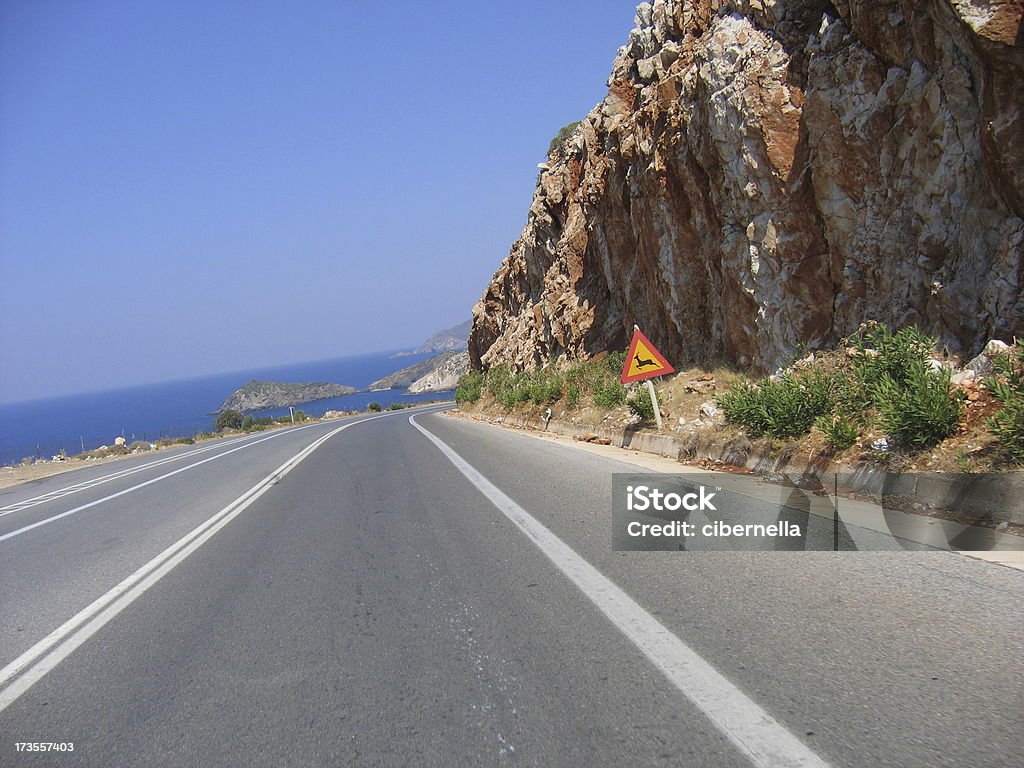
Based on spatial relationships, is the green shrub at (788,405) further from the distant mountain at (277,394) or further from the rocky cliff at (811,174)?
the distant mountain at (277,394)

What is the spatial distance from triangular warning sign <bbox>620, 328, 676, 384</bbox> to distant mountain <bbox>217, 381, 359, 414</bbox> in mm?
145980

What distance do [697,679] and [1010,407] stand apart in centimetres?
419

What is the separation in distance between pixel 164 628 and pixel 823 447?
22.7 ft

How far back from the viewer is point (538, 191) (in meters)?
36.3

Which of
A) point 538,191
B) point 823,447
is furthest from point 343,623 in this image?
→ point 538,191

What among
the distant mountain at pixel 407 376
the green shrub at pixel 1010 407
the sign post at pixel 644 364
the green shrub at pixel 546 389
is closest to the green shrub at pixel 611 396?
the sign post at pixel 644 364

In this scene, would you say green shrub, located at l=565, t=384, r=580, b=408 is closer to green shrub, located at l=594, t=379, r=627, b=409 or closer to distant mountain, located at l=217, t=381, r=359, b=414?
green shrub, located at l=594, t=379, r=627, b=409

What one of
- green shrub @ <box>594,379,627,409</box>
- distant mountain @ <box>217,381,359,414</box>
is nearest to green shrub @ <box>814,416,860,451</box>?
green shrub @ <box>594,379,627,409</box>

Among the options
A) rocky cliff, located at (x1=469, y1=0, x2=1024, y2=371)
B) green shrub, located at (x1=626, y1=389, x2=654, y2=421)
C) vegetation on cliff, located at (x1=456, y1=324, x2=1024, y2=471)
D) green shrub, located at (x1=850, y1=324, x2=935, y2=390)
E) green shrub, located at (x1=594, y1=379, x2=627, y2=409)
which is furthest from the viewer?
green shrub, located at (x1=594, y1=379, x2=627, y2=409)

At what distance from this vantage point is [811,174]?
43.8 feet

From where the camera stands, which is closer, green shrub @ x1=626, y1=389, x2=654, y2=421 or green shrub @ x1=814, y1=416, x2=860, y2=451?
green shrub @ x1=814, y1=416, x2=860, y2=451

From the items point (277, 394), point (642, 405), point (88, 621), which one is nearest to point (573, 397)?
point (642, 405)

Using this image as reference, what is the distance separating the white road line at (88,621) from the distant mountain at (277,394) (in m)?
150

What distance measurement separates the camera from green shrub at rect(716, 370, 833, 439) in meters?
9.02
